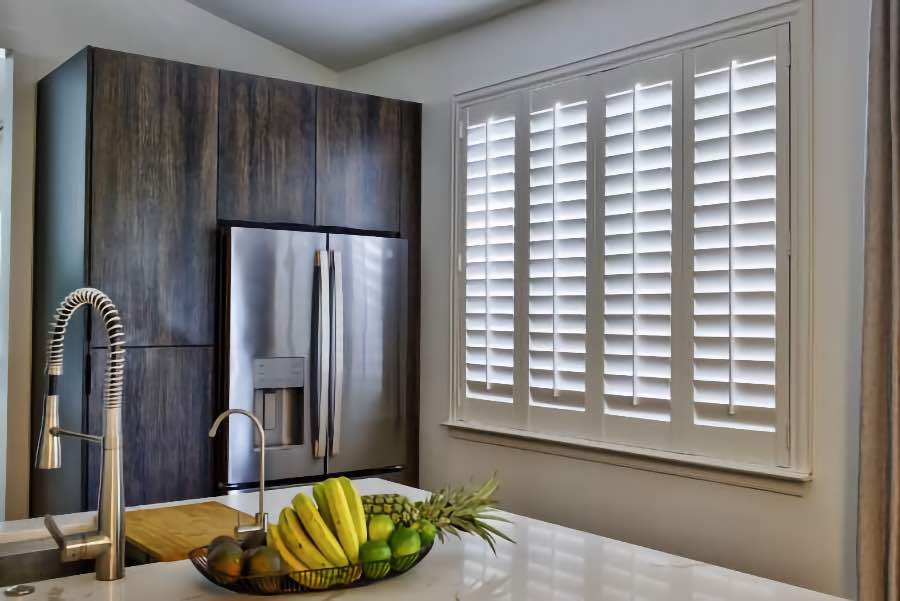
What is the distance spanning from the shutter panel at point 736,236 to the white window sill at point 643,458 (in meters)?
0.13

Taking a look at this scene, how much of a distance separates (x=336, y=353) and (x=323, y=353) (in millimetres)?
65

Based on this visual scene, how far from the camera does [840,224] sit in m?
2.50

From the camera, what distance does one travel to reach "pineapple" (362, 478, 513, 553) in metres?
1.57

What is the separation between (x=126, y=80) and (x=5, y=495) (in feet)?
5.62

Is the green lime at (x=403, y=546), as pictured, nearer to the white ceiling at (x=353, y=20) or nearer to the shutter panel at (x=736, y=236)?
the shutter panel at (x=736, y=236)

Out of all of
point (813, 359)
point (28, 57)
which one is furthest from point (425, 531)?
point (28, 57)

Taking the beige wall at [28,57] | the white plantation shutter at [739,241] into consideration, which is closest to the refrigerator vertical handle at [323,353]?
the beige wall at [28,57]

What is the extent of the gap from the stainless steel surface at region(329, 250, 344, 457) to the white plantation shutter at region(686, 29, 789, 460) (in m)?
1.46

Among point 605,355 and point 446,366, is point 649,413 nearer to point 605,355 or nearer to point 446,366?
point 605,355

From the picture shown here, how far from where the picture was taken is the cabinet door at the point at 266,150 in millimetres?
3396

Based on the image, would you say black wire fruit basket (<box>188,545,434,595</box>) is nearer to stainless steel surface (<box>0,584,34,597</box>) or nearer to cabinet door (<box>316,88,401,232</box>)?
stainless steel surface (<box>0,584,34,597</box>)

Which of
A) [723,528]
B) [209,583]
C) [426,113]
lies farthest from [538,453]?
[209,583]

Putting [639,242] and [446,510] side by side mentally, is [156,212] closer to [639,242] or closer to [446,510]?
[639,242]

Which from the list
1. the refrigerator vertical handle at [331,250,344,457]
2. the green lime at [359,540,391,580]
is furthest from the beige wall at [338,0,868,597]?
the green lime at [359,540,391,580]
